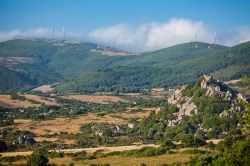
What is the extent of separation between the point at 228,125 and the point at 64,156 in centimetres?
5310

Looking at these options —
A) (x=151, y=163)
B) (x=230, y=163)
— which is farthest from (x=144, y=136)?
(x=230, y=163)

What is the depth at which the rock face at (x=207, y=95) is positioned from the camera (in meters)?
148

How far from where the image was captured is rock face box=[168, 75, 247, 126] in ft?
485

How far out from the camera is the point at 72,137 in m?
150

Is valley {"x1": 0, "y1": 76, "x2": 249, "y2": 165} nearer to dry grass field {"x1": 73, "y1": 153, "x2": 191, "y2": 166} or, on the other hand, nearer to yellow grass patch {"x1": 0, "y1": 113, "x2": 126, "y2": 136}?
yellow grass patch {"x1": 0, "y1": 113, "x2": 126, "y2": 136}

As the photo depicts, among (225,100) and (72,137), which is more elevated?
(225,100)

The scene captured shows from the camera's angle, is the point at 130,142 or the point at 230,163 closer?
the point at 230,163

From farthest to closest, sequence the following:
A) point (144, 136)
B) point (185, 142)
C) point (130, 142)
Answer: point (144, 136), point (130, 142), point (185, 142)

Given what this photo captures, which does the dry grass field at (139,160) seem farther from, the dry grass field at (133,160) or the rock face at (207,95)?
the rock face at (207,95)

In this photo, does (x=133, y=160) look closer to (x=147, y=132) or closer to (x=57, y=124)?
(x=147, y=132)

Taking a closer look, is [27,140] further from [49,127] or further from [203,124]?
[203,124]

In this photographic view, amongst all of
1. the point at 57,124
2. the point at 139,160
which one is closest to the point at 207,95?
the point at 57,124

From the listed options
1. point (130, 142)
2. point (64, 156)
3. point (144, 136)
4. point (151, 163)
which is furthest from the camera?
point (144, 136)

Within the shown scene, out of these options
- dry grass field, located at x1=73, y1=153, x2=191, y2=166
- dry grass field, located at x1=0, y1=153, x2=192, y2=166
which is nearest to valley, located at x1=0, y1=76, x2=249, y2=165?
dry grass field, located at x1=0, y1=153, x2=192, y2=166
